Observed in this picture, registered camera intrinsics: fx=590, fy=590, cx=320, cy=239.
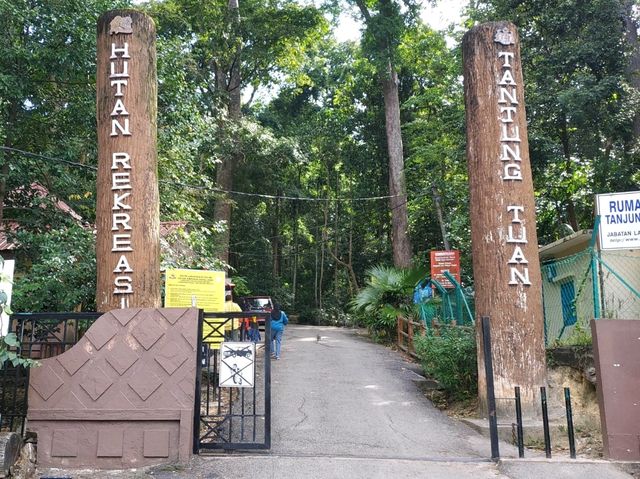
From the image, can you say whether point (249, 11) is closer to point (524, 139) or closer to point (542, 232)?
point (542, 232)

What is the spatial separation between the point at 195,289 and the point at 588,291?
27.9 ft

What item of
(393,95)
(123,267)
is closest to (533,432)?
(123,267)

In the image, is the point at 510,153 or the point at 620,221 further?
the point at 510,153

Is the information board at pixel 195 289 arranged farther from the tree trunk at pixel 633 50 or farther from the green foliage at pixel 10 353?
the tree trunk at pixel 633 50

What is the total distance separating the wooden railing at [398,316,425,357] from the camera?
16.3 meters

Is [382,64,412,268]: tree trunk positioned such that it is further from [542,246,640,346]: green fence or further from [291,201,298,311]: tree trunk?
[291,201,298,311]: tree trunk

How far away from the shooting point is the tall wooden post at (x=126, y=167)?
27.9 feet

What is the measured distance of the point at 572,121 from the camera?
15.7 m

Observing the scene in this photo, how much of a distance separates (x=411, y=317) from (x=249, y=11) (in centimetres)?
1729

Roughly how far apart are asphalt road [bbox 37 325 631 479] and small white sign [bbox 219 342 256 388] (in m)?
0.89

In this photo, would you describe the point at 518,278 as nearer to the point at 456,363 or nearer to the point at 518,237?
the point at 518,237

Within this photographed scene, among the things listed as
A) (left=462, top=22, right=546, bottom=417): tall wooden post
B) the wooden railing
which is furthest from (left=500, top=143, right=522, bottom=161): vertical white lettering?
the wooden railing

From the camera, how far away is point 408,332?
17969mm

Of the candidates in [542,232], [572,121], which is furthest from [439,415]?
[542,232]
